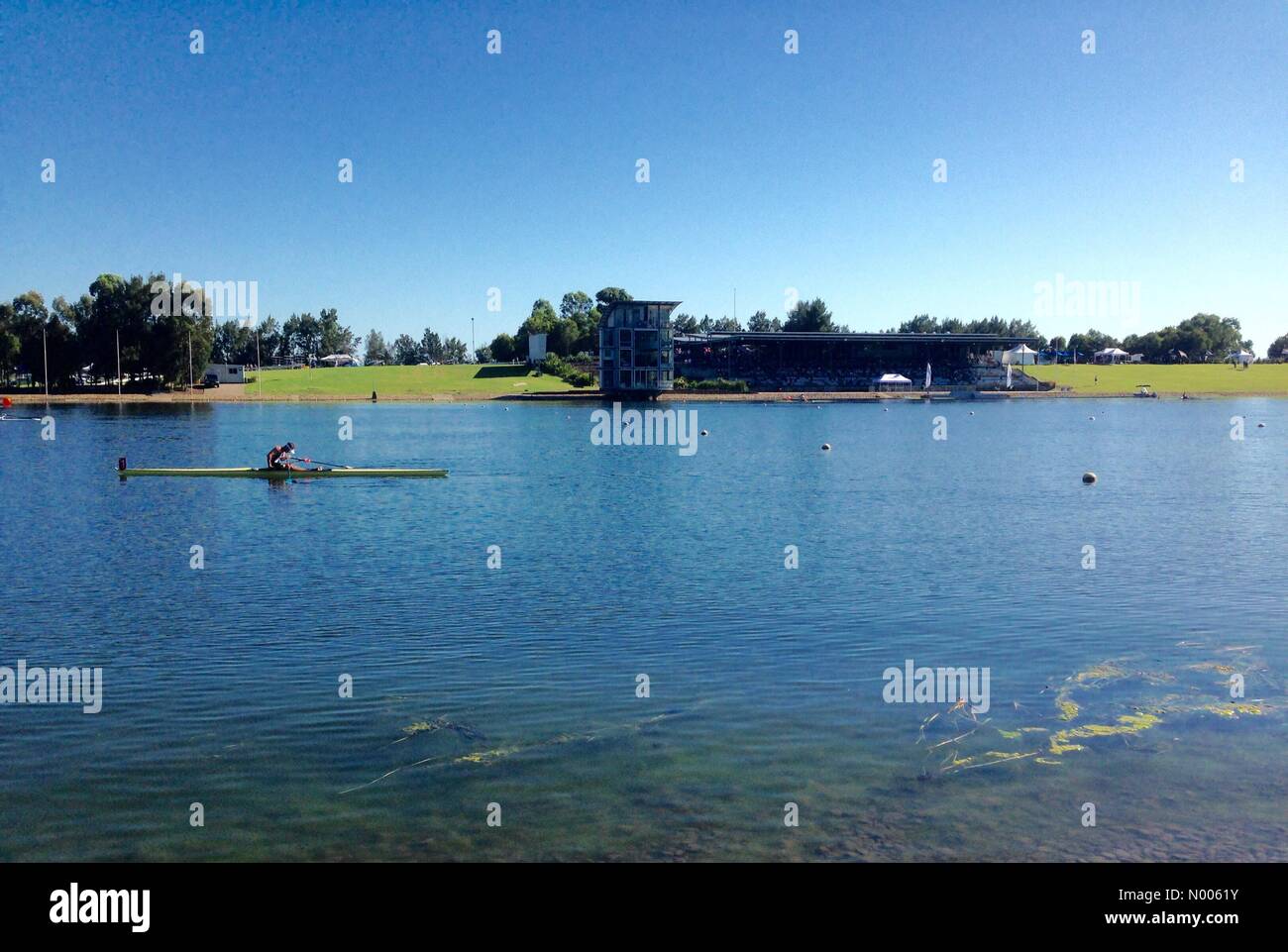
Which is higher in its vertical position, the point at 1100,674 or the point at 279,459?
the point at 279,459

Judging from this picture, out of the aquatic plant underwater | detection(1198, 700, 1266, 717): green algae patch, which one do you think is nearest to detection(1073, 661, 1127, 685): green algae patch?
the aquatic plant underwater

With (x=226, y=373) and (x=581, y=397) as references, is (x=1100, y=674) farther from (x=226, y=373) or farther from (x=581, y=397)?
(x=226, y=373)

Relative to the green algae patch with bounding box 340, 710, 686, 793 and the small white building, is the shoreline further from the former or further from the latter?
the green algae patch with bounding box 340, 710, 686, 793

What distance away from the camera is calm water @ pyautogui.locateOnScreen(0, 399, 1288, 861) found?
Answer: 45.6 feet

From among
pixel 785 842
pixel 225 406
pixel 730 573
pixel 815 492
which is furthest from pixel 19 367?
pixel 785 842

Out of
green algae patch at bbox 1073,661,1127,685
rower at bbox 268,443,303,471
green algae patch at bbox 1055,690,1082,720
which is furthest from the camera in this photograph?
rower at bbox 268,443,303,471

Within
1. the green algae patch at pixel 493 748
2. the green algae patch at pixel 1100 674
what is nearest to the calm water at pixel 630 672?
the green algae patch at pixel 493 748

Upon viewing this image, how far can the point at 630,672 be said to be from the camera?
20953 millimetres

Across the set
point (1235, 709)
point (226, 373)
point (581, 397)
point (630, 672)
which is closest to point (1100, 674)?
point (1235, 709)

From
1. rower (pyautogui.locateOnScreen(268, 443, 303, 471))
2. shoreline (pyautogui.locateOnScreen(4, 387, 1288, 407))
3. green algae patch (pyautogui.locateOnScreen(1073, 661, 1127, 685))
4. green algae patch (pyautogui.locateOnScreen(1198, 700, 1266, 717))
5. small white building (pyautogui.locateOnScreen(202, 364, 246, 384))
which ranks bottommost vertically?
green algae patch (pyautogui.locateOnScreen(1198, 700, 1266, 717))

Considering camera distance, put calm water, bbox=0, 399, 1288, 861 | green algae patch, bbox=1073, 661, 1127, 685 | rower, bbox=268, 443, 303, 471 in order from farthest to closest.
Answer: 1. rower, bbox=268, 443, 303, 471
2. green algae patch, bbox=1073, 661, 1127, 685
3. calm water, bbox=0, 399, 1288, 861

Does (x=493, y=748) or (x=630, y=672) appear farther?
(x=630, y=672)

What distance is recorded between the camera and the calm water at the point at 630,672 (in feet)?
45.6

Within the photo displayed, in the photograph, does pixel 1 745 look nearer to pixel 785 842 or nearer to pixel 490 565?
pixel 785 842
